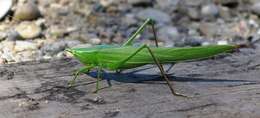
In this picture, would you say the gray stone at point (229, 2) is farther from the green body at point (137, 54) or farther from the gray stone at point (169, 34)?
the green body at point (137, 54)

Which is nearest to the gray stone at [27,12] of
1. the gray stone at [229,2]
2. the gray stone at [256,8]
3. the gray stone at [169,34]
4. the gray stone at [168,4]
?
the gray stone at [169,34]

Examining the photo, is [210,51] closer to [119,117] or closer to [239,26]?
[119,117]

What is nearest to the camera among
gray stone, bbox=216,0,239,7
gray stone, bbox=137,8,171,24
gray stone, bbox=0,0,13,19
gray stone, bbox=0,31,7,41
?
gray stone, bbox=0,31,7,41

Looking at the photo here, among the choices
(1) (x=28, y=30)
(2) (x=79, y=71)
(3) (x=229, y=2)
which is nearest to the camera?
(2) (x=79, y=71)

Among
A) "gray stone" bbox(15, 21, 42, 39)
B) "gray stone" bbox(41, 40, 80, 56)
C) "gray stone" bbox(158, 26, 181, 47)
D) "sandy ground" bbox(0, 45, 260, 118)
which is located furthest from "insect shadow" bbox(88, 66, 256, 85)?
"gray stone" bbox(158, 26, 181, 47)

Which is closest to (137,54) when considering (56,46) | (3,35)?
(56,46)

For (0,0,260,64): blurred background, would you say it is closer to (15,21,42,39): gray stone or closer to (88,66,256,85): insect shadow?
(15,21,42,39): gray stone

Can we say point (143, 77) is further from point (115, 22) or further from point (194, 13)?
point (194, 13)
